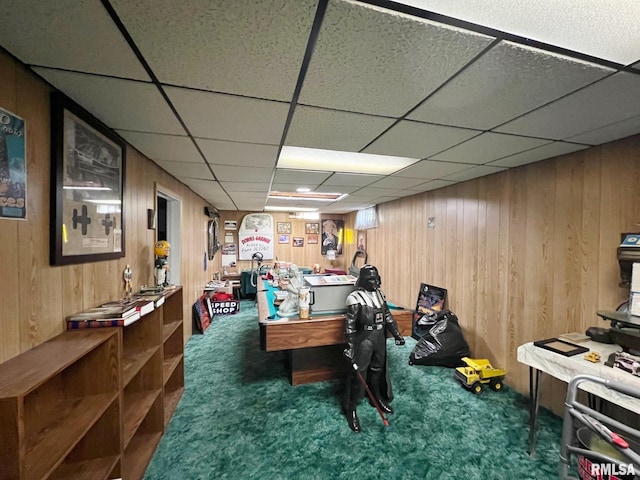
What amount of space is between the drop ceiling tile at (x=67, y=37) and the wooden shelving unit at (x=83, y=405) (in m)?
1.18

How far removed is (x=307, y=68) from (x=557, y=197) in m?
2.46

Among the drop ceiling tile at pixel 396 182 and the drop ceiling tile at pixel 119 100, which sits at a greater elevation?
the drop ceiling tile at pixel 396 182

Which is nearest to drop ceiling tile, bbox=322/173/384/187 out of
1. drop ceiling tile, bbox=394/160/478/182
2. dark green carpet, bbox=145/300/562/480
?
drop ceiling tile, bbox=394/160/478/182

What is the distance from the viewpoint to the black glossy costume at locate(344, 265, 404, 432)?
2.14 meters

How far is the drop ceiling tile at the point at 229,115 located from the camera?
1284mm

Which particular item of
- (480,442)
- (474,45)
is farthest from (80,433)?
(480,442)

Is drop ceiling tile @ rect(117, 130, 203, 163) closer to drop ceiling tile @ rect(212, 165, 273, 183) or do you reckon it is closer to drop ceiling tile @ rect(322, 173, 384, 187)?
drop ceiling tile @ rect(212, 165, 273, 183)

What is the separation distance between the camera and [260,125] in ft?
5.23

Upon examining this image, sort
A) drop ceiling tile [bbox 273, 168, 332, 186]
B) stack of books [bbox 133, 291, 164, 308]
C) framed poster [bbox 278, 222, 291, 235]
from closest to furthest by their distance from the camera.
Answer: stack of books [bbox 133, 291, 164, 308], drop ceiling tile [bbox 273, 168, 332, 186], framed poster [bbox 278, 222, 291, 235]

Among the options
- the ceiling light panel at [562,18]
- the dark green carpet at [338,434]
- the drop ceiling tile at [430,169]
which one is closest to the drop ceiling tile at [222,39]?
the ceiling light panel at [562,18]

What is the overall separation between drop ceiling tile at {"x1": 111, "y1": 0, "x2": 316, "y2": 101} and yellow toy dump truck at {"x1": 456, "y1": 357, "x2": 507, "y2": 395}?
9.90ft

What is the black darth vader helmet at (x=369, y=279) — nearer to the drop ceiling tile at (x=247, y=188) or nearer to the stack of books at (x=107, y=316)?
the stack of books at (x=107, y=316)

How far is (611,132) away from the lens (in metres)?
1.69

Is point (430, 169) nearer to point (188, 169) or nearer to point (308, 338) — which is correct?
point (308, 338)
